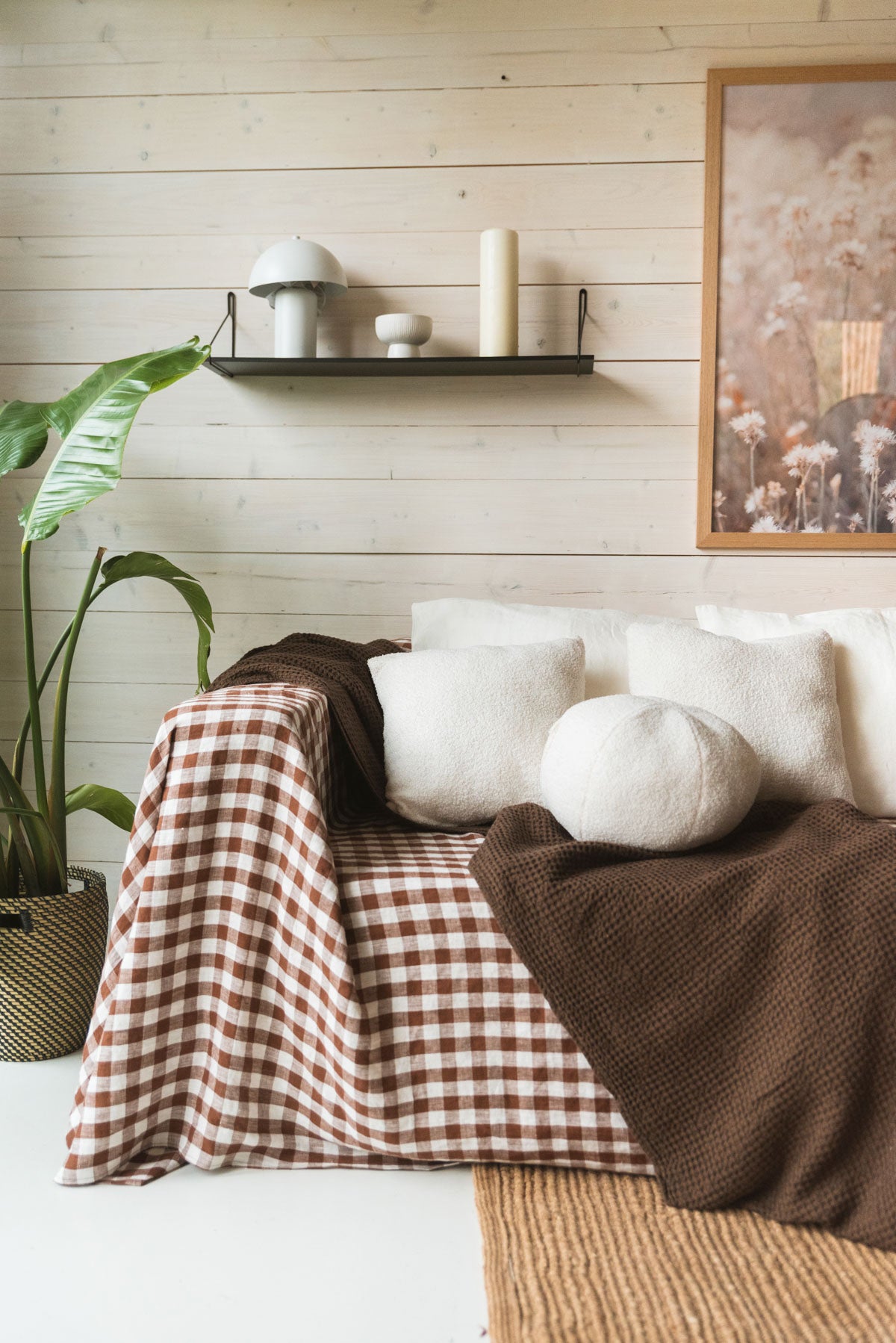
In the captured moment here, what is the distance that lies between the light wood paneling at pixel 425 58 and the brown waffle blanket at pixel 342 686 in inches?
51.8

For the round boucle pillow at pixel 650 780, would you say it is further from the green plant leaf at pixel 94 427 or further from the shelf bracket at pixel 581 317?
the shelf bracket at pixel 581 317

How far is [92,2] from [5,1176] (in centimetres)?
235

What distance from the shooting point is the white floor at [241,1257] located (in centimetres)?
110

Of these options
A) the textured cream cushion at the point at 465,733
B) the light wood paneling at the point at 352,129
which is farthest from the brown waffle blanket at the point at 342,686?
the light wood paneling at the point at 352,129

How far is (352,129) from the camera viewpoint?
228cm

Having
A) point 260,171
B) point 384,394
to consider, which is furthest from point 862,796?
point 260,171

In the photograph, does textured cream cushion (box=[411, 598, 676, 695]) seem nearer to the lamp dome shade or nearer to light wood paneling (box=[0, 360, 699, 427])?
light wood paneling (box=[0, 360, 699, 427])

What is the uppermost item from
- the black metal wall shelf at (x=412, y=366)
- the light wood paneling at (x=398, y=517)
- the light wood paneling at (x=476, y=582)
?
the black metal wall shelf at (x=412, y=366)

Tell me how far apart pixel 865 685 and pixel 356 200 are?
4.89 ft

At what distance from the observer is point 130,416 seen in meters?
1.72

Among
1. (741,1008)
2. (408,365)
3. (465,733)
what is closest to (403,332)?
(408,365)

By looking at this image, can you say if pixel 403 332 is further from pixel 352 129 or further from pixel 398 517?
pixel 352 129

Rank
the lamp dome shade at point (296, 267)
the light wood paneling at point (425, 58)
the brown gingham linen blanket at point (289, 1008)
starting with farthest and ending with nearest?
the light wood paneling at point (425, 58) → the lamp dome shade at point (296, 267) → the brown gingham linen blanket at point (289, 1008)

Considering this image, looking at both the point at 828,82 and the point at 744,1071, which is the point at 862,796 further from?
the point at 828,82
